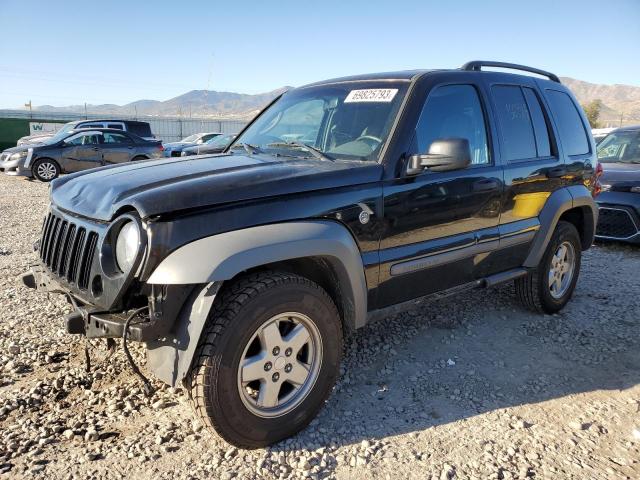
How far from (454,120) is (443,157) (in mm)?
695

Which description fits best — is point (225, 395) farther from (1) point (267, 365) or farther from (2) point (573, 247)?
(2) point (573, 247)

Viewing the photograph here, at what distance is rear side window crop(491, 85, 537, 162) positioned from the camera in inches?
150

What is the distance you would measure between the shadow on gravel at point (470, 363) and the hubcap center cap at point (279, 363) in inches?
17.1

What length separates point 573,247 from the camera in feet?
15.3

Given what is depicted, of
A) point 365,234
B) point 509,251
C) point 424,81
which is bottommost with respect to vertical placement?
point 509,251

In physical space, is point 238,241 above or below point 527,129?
below

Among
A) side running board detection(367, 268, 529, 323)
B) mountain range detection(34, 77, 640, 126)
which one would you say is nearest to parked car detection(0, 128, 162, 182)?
side running board detection(367, 268, 529, 323)

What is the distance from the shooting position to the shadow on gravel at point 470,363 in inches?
118

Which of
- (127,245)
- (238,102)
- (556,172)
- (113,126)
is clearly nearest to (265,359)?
(127,245)

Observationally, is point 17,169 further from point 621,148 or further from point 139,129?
point 621,148

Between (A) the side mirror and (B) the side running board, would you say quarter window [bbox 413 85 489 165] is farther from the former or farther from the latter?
(B) the side running board

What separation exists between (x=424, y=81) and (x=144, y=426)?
8.73ft

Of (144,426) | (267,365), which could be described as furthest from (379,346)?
(144,426)

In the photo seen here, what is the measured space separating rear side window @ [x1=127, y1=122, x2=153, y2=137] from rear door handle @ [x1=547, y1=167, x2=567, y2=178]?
703 inches
